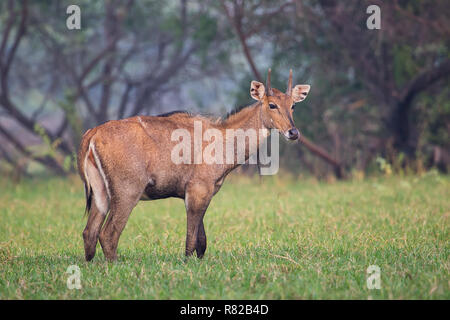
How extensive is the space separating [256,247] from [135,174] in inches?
76.3

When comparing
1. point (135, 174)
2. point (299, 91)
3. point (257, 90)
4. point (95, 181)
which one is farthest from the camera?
point (299, 91)

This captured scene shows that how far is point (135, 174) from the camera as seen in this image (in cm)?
628

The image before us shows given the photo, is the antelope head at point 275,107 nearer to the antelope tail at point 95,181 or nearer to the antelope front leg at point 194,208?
the antelope front leg at point 194,208

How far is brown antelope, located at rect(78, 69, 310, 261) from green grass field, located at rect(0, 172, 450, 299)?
1.24 ft

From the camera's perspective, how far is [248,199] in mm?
12055

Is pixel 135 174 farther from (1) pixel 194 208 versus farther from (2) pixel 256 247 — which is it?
(2) pixel 256 247

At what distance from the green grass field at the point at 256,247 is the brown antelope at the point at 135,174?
1.24 ft

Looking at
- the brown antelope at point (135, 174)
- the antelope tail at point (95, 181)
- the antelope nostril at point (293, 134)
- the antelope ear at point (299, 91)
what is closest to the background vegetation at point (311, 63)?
the antelope ear at point (299, 91)

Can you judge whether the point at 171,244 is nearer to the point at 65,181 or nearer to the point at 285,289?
the point at 285,289

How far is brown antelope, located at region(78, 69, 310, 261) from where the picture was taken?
629cm

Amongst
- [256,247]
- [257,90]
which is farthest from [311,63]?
[256,247]

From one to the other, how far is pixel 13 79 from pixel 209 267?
67.1ft

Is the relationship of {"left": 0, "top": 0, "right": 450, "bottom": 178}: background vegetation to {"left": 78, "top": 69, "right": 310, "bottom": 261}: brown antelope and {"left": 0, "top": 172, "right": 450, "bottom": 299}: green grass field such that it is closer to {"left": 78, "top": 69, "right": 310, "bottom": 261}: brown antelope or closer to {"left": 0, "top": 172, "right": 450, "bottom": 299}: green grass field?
{"left": 0, "top": 172, "right": 450, "bottom": 299}: green grass field

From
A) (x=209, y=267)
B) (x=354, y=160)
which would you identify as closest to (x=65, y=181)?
(x=354, y=160)
